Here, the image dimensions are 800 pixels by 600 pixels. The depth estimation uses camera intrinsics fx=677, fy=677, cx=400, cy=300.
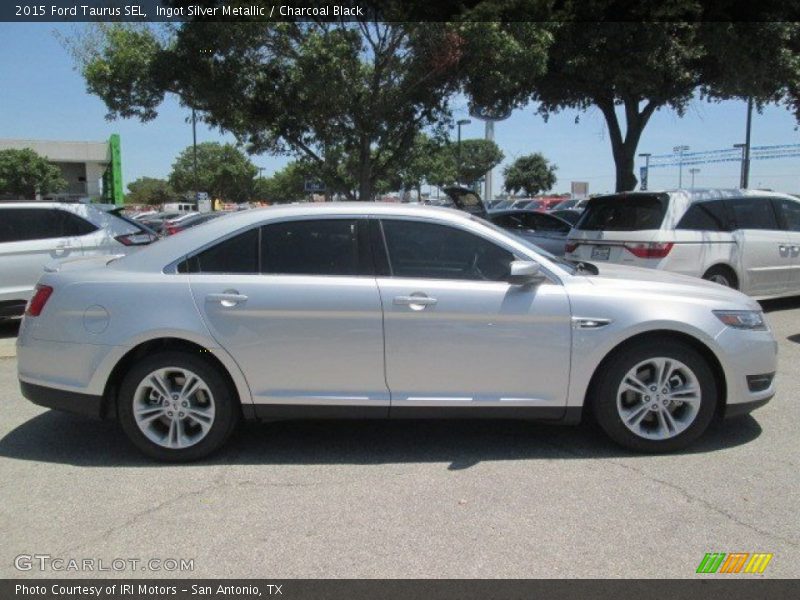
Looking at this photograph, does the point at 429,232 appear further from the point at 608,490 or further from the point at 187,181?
the point at 187,181

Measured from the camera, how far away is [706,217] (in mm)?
8594

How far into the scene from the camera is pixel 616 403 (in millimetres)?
4266

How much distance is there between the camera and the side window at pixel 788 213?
927 cm

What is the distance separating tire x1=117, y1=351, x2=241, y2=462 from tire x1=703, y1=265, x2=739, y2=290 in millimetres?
6740

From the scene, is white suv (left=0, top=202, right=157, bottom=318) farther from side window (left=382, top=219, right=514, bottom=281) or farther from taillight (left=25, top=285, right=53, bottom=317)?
side window (left=382, top=219, right=514, bottom=281)

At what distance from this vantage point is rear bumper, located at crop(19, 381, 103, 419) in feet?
14.0

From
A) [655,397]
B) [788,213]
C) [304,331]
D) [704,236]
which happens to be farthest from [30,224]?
[788,213]

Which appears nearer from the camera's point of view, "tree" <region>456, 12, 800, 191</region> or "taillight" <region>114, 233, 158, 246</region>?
"taillight" <region>114, 233, 158, 246</region>

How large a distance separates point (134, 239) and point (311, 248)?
564 cm

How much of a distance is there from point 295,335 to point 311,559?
56.7 inches

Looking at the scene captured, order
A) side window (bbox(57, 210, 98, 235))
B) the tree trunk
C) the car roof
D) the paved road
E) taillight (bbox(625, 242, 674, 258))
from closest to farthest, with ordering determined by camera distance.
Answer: the paved road, the car roof, taillight (bbox(625, 242, 674, 258)), side window (bbox(57, 210, 98, 235)), the tree trunk

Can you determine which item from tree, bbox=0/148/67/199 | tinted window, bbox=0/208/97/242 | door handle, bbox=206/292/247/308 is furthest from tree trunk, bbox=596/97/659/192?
tree, bbox=0/148/67/199
